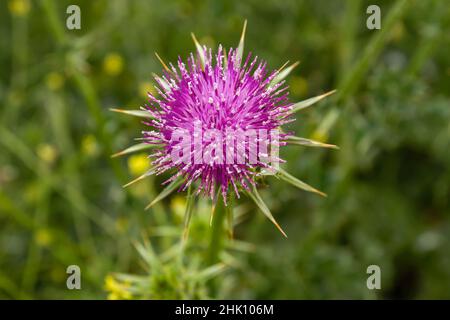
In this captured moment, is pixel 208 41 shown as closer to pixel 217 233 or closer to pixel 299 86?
pixel 299 86

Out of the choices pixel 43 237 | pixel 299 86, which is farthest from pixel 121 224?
pixel 299 86

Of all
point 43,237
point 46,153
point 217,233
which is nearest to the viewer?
point 217,233

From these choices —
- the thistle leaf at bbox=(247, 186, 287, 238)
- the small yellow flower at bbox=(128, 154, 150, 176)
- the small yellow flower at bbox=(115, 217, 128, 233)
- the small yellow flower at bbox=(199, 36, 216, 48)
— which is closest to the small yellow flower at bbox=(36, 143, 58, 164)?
the small yellow flower at bbox=(115, 217, 128, 233)

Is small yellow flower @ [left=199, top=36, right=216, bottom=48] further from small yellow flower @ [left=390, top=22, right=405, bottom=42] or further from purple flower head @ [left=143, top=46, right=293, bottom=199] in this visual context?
purple flower head @ [left=143, top=46, right=293, bottom=199]

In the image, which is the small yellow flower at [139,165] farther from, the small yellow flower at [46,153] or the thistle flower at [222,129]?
the thistle flower at [222,129]

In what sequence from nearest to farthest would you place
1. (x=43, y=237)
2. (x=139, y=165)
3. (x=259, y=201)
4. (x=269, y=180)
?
(x=259, y=201) < (x=139, y=165) < (x=269, y=180) < (x=43, y=237)
